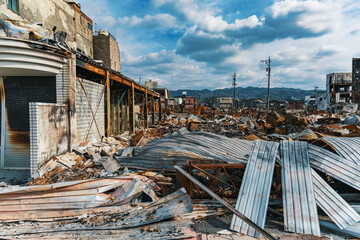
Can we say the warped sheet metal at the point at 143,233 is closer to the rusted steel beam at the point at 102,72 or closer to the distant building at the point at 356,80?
the rusted steel beam at the point at 102,72

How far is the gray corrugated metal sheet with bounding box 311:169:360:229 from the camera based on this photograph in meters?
3.50

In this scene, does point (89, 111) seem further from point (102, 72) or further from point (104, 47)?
point (104, 47)

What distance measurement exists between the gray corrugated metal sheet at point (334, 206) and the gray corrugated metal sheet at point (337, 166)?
1.23 feet

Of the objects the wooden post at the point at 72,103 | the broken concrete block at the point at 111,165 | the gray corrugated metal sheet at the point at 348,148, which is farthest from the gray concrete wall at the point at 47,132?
the gray corrugated metal sheet at the point at 348,148

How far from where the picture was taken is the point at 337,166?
4250 millimetres

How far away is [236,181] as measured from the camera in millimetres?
5051

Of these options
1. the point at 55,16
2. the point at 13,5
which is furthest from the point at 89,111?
the point at 55,16

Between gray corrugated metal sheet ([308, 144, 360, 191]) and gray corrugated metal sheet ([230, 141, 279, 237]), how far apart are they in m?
0.84

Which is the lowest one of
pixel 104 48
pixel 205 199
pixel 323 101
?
pixel 205 199

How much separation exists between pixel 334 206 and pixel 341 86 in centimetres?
5845

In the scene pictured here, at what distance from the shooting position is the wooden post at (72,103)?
7.26 m

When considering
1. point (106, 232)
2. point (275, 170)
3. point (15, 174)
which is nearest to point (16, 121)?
point (15, 174)

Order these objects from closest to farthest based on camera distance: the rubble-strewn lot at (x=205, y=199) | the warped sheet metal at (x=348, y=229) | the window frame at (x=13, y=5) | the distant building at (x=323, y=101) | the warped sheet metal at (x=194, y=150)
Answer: the warped sheet metal at (x=348, y=229), the rubble-strewn lot at (x=205, y=199), the warped sheet metal at (x=194, y=150), the window frame at (x=13, y=5), the distant building at (x=323, y=101)

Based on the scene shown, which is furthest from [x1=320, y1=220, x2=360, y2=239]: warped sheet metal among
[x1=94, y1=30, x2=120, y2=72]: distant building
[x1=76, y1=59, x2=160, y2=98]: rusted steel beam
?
[x1=94, y1=30, x2=120, y2=72]: distant building
